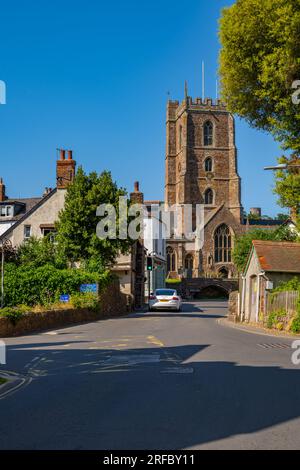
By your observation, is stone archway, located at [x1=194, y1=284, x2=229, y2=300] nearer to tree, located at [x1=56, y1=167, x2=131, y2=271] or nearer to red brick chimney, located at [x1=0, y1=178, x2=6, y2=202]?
red brick chimney, located at [x1=0, y1=178, x2=6, y2=202]

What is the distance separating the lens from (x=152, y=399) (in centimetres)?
850

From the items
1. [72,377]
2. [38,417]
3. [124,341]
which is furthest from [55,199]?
[38,417]

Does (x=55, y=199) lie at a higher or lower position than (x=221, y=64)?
lower

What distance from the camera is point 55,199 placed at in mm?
51406

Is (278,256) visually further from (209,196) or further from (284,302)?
(209,196)

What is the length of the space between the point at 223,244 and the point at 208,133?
2190cm

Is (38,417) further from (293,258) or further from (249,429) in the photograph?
(293,258)

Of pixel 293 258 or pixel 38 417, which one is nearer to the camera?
pixel 38 417

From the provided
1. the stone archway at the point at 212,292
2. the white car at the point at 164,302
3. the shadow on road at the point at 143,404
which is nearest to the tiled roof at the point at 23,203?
the white car at the point at 164,302

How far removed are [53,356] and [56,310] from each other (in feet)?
39.5

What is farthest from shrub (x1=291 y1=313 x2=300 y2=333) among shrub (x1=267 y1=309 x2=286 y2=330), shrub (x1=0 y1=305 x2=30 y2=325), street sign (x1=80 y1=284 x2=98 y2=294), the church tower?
the church tower

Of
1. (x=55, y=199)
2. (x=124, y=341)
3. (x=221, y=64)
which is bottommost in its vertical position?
(x=124, y=341)

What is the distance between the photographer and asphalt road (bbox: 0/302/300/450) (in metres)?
6.32
